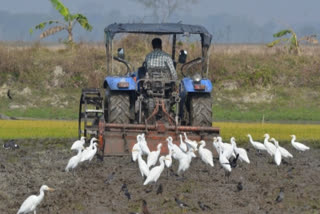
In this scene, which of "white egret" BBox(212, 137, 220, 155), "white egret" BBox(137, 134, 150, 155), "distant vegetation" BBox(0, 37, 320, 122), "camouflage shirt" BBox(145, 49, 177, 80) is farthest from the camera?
"distant vegetation" BBox(0, 37, 320, 122)

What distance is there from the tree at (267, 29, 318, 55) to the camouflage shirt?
93.0ft

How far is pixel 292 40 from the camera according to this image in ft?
153

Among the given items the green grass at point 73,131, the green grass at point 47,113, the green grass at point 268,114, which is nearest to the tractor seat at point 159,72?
the green grass at point 73,131

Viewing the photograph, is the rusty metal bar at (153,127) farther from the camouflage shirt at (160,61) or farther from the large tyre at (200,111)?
the camouflage shirt at (160,61)

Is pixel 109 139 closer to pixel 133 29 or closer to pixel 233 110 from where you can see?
pixel 133 29

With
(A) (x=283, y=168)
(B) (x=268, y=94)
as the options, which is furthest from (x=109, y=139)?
(B) (x=268, y=94)

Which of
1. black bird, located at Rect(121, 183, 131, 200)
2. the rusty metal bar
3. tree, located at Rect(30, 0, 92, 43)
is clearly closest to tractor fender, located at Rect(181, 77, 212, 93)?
the rusty metal bar

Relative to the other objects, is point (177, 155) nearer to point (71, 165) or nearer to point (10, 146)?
point (71, 165)

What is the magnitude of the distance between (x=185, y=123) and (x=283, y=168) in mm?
2737

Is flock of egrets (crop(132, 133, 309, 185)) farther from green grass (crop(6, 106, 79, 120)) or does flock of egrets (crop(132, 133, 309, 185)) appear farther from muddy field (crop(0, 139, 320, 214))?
green grass (crop(6, 106, 79, 120))

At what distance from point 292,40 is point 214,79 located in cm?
680

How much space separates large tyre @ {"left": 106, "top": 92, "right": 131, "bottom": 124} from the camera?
1688cm

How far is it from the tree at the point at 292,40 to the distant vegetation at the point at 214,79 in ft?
2.51

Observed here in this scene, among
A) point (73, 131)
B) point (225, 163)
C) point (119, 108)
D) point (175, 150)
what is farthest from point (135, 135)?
point (73, 131)
